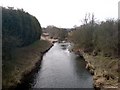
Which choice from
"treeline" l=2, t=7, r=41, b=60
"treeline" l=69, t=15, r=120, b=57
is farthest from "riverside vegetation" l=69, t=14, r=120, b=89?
"treeline" l=2, t=7, r=41, b=60

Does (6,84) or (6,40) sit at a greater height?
(6,40)

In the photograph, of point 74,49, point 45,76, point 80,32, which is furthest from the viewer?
point 74,49

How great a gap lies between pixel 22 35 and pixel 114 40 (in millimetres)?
20147

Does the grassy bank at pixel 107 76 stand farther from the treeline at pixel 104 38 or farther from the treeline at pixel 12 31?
the treeline at pixel 12 31

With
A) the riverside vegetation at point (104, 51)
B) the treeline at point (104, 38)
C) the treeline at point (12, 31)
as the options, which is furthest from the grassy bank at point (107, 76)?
the treeline at point (12, 31)

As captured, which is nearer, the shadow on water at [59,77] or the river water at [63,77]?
the shadow on water at [59,77]

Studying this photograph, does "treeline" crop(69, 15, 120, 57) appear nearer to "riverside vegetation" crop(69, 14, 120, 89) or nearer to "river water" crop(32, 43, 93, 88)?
"riverside vegetation" crop(69, 14, 120, 89)

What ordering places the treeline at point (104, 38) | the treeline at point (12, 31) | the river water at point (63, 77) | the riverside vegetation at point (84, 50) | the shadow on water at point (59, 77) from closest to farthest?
the treeline at point (12, 31) → the riverside vegetation at point (84, 50) → the shadow on water at point (59, 77) → the river water at point (63, 77) → the treeline at point (104, 38)

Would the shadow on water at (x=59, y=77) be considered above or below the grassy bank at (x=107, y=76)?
below

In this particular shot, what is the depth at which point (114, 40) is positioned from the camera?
36469 mm

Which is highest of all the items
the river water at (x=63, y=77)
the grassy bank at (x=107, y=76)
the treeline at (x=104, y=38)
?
the treeline at (x=104, y=38)

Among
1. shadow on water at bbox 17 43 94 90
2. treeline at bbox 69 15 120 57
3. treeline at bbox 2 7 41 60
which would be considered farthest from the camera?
treeline at bbox 69 15 120 57

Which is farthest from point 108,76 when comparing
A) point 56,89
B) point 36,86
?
point 36,86

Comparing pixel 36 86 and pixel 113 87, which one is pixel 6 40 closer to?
pixel 36 86
